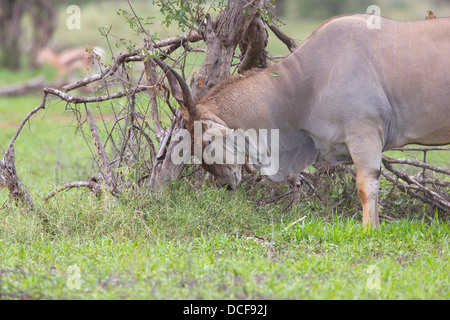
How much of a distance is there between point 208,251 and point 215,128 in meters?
0.96

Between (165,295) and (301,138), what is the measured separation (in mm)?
Answer: 2156

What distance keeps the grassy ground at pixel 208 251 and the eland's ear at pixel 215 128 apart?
731 millimetres

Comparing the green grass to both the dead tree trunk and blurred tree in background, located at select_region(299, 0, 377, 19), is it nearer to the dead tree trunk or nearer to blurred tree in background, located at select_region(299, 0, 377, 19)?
the dead tree trunk

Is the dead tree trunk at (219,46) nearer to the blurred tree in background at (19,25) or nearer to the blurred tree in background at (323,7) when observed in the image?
the blurred tree in background at (19,25)

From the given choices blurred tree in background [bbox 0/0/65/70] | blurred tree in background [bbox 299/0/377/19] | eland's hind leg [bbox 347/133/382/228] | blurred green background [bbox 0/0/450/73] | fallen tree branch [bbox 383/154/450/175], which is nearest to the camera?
eland's hind leg [bbox 347/133/382/228]

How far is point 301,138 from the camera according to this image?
5.54m

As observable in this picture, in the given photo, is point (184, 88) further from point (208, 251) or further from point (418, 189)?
point (418, 189)

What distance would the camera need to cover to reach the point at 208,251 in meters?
4.92

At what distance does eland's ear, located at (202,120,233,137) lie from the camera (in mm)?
5156

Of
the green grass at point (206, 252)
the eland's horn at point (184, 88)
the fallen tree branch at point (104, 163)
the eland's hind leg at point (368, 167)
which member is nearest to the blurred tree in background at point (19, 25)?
the fallen tree branch at point (104, 163)

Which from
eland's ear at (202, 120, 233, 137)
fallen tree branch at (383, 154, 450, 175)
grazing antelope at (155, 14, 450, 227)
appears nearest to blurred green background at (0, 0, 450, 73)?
fallen tree branch at (383, 154, 450, 175)

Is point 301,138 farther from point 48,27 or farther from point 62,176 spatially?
point 48,27

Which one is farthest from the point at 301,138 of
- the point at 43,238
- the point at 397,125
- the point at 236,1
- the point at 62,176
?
the point at 62,176

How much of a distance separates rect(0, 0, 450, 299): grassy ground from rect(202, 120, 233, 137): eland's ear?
731mm
